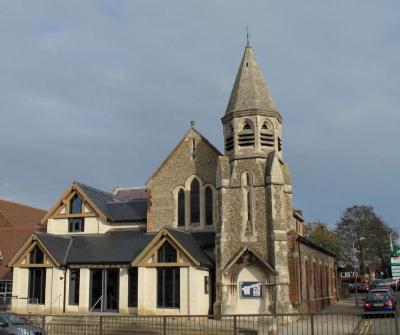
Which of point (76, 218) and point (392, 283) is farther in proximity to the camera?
point (392, 283)

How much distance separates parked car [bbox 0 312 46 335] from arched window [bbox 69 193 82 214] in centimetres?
1651

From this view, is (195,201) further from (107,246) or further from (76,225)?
(76,225)

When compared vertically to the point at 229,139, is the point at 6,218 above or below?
below

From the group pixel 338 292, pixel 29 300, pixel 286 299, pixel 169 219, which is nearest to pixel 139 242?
pixel 169 219

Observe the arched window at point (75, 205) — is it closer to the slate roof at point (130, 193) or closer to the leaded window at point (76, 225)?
the leaded window at point (76, 225)

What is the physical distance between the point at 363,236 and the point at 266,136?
2066 inches

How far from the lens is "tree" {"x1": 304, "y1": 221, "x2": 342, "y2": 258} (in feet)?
259

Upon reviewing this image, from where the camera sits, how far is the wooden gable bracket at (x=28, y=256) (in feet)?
105

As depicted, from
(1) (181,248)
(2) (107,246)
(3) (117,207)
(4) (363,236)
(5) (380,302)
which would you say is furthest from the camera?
(4) (363,236)

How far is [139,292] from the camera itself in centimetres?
2995

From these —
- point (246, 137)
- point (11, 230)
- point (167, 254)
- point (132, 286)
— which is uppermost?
point (246, 137)

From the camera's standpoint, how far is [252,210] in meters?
30.0

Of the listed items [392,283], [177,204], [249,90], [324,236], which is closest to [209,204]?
[177,204]

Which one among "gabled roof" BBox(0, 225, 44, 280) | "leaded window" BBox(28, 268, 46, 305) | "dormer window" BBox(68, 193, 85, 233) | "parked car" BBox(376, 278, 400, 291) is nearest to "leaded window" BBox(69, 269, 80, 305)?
"leaded window" BBox(28, 268, 46, 305)
